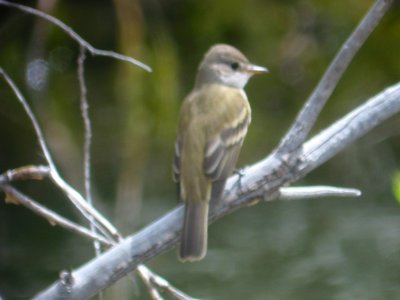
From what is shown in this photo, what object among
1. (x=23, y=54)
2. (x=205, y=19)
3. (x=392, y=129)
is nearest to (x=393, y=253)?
(x=392, y=129)

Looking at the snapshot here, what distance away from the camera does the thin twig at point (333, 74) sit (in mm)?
3580

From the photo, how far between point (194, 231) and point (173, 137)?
293 inches

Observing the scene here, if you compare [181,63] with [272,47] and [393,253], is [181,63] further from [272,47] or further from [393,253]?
[393,253]

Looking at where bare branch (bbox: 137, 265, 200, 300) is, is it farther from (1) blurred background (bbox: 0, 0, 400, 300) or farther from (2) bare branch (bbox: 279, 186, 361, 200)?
(1) blurred background (bbox: 0, 0, 400, 300)

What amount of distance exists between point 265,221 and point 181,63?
3905mm

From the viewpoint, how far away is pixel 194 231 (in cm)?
416

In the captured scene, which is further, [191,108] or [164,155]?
[164,155]

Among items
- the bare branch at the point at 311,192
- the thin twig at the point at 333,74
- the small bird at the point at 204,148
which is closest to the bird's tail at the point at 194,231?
the small bird at the point at 204,148

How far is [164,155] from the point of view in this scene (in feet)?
37.3

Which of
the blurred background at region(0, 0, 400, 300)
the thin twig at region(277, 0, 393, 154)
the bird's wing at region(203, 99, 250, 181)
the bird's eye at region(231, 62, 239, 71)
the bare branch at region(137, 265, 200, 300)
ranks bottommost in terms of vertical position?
the bare branch at region(137, 265, 200, 300)

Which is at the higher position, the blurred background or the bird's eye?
the blurred background

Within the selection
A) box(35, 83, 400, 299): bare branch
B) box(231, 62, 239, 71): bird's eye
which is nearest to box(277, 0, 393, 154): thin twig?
box(35, 83, 400, 299): bare branch

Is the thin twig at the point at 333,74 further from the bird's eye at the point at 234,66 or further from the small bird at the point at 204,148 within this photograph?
the bird's eye at the point at 234,66

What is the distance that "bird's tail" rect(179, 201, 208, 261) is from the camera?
4.09 meters
